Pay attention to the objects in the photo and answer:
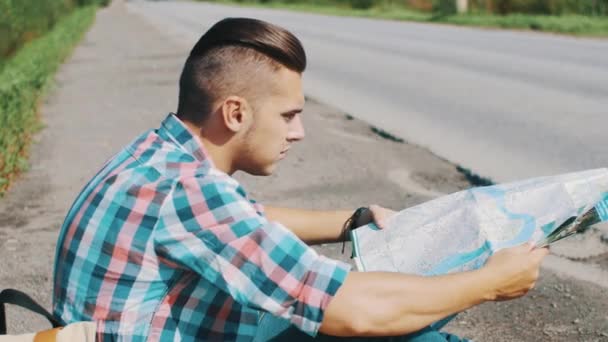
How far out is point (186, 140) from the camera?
179 centimetres

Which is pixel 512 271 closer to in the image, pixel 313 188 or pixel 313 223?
pixel 313 223

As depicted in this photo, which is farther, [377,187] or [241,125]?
[377,187]

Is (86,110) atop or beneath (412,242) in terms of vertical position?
beneath

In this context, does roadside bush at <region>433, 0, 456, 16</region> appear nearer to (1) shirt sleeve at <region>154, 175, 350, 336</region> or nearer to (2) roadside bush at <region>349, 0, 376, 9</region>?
(2) roadside bush at <region>349, 0, 376, 9</region>

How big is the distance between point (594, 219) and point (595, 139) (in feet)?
18.7

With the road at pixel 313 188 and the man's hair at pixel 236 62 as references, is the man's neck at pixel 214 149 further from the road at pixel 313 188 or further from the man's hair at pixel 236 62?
the road at pixel 313 188

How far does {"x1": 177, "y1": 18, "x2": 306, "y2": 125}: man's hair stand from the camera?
1798 mm

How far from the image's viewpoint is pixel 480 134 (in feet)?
26.1

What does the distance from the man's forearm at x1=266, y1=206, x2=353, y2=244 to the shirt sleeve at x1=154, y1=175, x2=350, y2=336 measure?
906 millimetres

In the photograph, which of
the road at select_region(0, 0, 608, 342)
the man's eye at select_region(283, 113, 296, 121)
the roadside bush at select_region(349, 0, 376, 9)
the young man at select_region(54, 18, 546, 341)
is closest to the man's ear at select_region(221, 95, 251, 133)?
the young man at select_region(54, 18, 546, 341)

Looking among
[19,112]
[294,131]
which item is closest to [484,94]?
[19,112]

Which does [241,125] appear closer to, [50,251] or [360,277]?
[360,277]

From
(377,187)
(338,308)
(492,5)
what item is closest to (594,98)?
(377,187)

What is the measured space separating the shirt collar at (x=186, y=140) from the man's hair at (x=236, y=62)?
36mm
